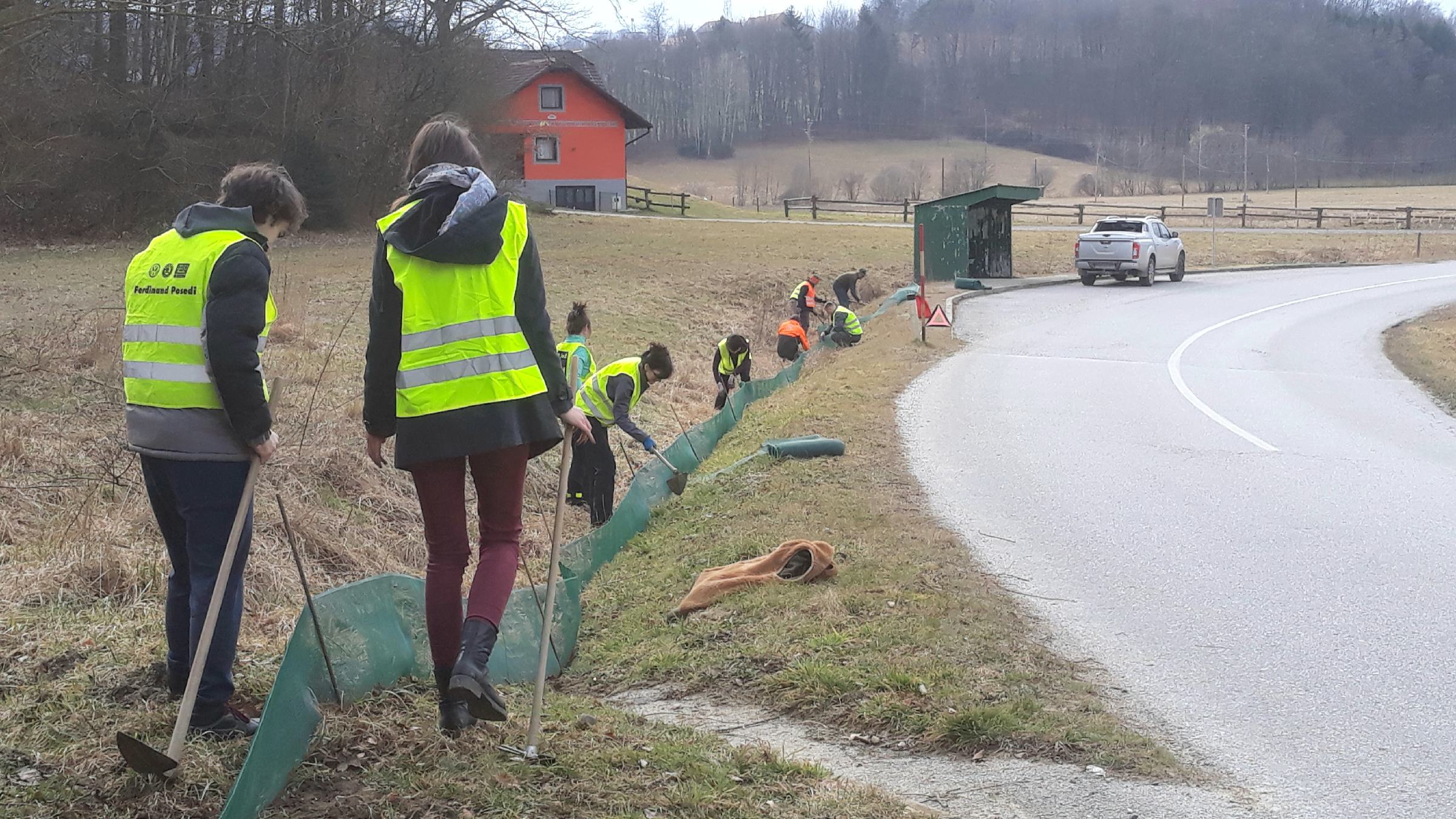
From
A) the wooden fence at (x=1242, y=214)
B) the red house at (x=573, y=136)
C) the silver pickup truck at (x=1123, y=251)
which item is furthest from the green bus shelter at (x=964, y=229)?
the red house at (x=573, y=136)

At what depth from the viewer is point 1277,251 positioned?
47.2 m

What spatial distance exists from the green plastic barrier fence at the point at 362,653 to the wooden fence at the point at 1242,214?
57.9m

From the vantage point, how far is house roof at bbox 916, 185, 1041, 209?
3397 centimetres

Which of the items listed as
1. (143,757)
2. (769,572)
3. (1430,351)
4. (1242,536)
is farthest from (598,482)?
(1430,351)

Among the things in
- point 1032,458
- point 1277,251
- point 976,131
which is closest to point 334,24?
point 1032,458

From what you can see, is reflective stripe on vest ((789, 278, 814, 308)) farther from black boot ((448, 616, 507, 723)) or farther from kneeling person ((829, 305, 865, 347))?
black boot ((448, 616, 507, 723))

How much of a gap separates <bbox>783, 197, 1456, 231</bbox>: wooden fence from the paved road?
46.6m

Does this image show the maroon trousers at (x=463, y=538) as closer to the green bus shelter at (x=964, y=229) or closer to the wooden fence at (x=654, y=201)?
the green bus shelter at (x=964, y=229)

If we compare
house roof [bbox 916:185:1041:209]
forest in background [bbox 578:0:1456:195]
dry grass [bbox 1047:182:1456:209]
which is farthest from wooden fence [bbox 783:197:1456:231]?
forest in background [bbox 578:0:1456:195]

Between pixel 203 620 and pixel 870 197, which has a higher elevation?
pixel 870 197

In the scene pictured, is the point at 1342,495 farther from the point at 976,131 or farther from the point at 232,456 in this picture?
the point at 976,131

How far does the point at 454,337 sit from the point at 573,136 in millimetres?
65708

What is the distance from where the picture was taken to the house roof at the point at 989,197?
111 ft

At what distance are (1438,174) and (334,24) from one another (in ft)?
403
